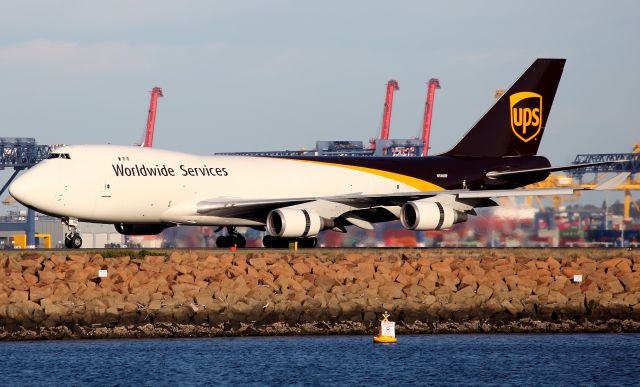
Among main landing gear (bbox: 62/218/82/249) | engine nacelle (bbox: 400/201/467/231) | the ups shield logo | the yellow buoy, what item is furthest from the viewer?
the ups shield logo

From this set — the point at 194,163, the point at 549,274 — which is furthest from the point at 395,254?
the point at 194,163

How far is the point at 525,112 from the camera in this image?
2244 inches

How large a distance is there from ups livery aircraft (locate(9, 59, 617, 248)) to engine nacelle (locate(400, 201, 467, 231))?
0.16ft

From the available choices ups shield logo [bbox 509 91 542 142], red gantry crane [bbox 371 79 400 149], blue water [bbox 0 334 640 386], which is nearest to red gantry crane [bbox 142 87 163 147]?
red gantry crane [bbox 371 79 400 149]

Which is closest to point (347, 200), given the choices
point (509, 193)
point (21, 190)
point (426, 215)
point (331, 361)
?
point (426, 215)

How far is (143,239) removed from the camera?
7675 centimetres

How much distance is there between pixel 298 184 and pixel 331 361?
21.9 meters

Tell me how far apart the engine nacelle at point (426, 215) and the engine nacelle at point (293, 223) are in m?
3.34

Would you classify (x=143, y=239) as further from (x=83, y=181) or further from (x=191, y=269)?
(x=191, y=269)

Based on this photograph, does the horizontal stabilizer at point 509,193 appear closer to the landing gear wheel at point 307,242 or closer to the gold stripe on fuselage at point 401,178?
the gold stripe on fuselage at point 401,178

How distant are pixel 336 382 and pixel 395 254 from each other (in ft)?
52.3

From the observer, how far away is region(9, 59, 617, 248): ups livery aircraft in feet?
154

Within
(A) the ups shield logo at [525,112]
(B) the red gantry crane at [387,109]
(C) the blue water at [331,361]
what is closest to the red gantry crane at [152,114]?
(B) the red gantry crane at [387,109]

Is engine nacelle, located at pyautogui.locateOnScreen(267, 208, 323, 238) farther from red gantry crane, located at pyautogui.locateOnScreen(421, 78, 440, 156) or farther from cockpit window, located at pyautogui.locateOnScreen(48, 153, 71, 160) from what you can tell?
red gantry crane, located at pyautogui.locateOnScreen(421, 78, 440, 156)
